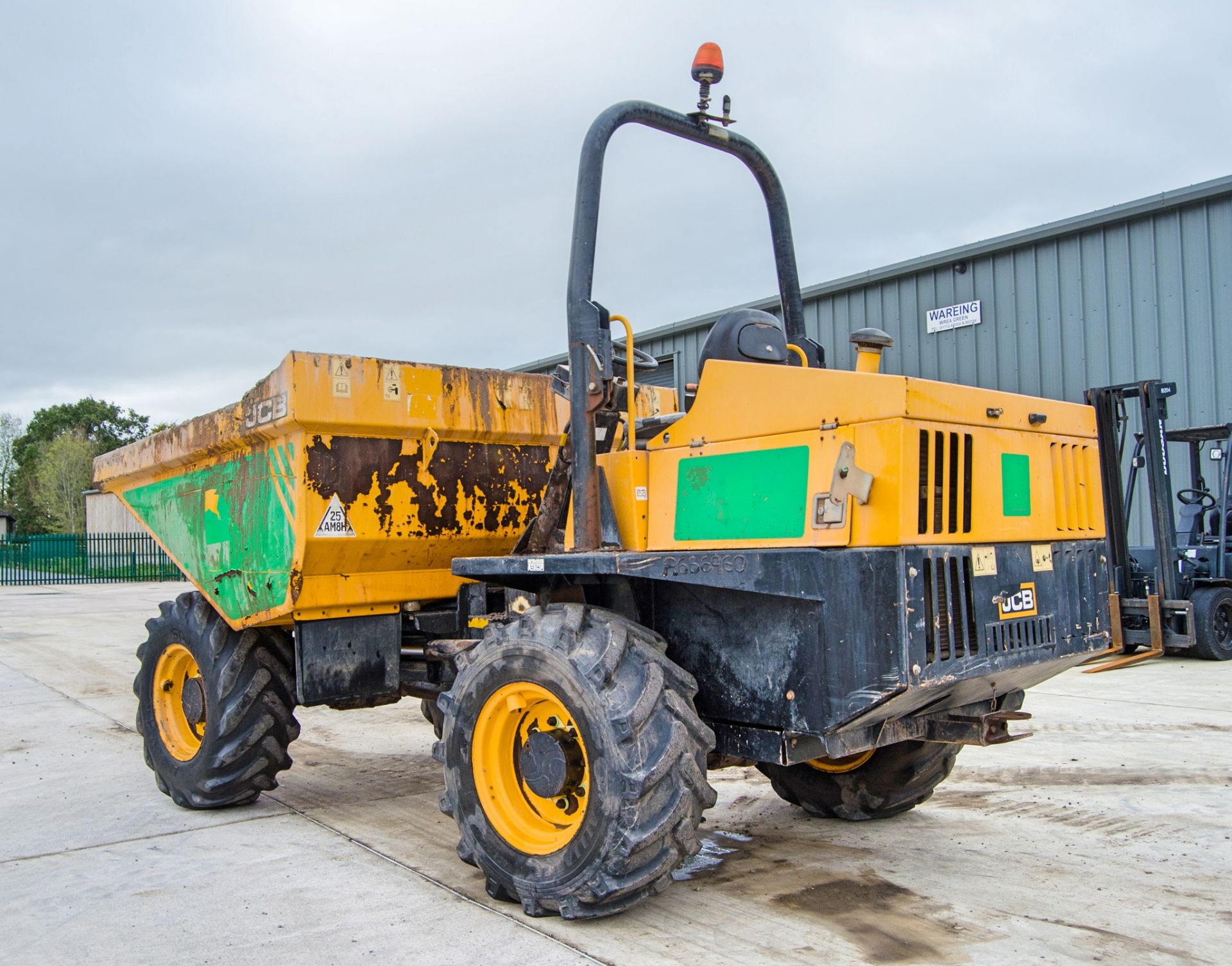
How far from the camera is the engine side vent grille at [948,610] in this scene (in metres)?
3.48

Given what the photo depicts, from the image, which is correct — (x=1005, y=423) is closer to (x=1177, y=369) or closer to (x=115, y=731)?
(x=115, y=731)

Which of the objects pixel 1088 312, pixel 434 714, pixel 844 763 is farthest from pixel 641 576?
pixel 1088 312

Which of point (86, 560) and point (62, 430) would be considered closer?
point (86, 560)

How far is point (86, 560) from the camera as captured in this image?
3347cm

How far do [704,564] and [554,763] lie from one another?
0.90 meters

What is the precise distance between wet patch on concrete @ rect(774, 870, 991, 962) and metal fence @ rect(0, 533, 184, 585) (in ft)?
103

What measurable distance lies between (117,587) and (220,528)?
2608 cm

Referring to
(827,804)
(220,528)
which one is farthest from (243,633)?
(827,804)

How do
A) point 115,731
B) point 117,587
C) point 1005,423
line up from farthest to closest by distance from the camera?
point 117,587 < point 115,731 < point 1005,423

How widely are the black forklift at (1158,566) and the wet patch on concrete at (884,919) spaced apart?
7495 millimetres

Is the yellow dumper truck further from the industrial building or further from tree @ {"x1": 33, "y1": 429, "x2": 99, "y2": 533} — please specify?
tree @ {"x1": 33, "y1": 429, "x2": 99, "y2": 533}

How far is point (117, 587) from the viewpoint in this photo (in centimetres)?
2902

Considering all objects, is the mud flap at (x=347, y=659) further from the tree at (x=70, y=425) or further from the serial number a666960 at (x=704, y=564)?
the tree at (x=70, y=425)

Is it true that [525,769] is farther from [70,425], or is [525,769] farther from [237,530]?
[70,425]
